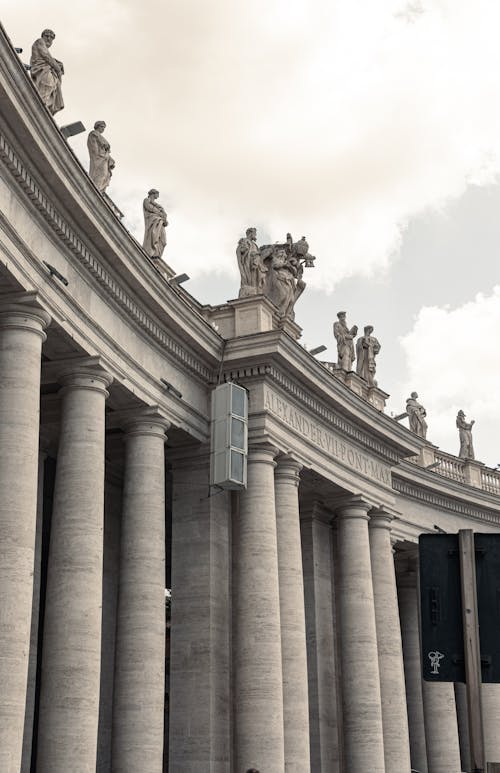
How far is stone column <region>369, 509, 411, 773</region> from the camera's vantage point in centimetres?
5488

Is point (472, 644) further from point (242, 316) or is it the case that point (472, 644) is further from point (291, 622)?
point (242, 316)

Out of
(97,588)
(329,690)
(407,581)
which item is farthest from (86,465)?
(407,581)

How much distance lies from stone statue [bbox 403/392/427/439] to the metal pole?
66603 mm

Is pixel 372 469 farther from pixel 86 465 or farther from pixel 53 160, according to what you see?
pixel 53 160

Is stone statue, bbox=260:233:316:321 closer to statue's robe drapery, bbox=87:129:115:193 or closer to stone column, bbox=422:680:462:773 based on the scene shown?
statue's robe drapery, bbox=87:129:115:193

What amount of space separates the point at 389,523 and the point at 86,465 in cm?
2843

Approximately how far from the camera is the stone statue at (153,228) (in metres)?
46.9

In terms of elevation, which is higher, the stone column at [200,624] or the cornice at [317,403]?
the cornice at [317,403]

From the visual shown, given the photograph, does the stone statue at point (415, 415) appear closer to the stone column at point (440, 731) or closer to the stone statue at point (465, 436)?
the stone statue at point (465, 436)

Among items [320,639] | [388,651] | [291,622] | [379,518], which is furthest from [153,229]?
[388,651]

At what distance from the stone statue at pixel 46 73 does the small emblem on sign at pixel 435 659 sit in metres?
30.0

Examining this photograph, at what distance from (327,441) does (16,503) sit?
1044 inches

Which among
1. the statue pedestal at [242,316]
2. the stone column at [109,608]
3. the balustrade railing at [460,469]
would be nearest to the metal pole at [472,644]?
the stone column at [109,608]

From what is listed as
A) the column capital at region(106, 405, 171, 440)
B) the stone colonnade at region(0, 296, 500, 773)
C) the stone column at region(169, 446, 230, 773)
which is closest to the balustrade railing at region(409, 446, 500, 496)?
the stone colonnade at region(0, 296, 500, 773)
